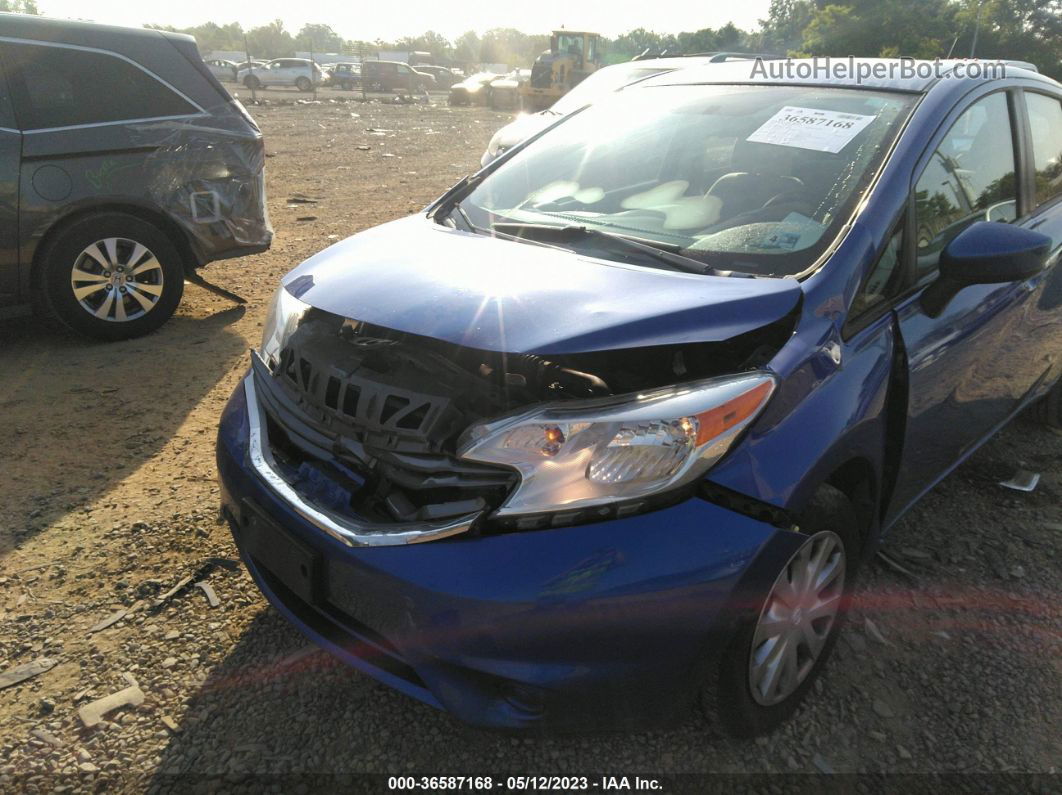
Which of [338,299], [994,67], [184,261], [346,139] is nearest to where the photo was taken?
[338,299]

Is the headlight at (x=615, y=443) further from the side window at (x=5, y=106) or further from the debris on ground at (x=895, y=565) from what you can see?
the side window at (x=5, y=106)

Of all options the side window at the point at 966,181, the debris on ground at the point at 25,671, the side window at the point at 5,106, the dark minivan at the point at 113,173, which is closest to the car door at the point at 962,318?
the side window at the point at 966,181

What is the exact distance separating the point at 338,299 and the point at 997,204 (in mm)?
2324

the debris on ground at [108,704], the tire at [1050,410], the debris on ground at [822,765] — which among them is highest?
the tire at [1050,410]

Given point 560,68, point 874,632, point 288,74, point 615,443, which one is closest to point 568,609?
point 615,443

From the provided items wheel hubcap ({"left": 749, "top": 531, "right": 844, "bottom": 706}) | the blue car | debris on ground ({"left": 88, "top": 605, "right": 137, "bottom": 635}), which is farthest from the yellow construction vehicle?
wheel hubcap ({"left": 749, "top": 531, "right": 844, "bottom": 706})

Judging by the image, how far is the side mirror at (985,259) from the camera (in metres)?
2.24

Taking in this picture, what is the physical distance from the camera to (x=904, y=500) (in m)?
2.53

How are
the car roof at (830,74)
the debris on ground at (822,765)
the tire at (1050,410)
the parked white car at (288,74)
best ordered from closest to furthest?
the debris on ground at (822,765) → the car roof at (830,74) → the tire at (1050,410) → the parked white car at (288,74)

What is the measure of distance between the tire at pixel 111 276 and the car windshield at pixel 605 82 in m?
4.87

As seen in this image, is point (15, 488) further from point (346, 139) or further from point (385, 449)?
point (346, 139)

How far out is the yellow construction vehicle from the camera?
2644 centimetres

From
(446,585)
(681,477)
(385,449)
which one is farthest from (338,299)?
(681,477)

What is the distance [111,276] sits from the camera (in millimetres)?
4605
